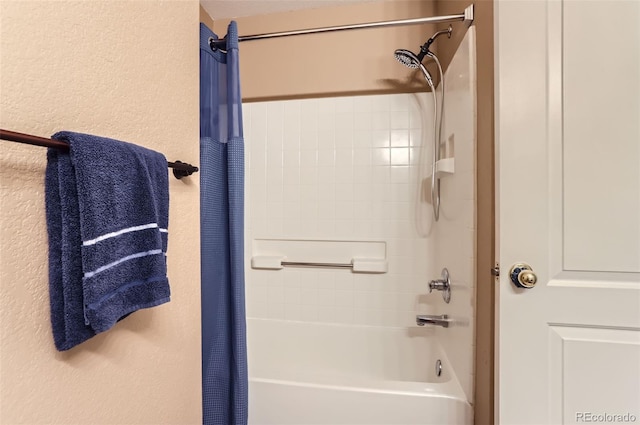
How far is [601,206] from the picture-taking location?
82cm

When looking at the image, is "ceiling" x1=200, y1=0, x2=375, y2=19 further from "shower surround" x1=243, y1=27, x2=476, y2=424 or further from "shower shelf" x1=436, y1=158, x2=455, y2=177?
"shower shelf" x1=436, y1=158, x2=455, y2=177

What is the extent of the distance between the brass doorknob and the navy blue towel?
101 cm

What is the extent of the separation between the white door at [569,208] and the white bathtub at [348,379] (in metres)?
0.31

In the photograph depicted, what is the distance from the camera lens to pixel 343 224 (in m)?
1.76

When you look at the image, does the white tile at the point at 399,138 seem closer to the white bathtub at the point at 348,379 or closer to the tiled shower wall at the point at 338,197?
the tiled shower wall at the point at 338,197

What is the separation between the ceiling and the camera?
167 cm

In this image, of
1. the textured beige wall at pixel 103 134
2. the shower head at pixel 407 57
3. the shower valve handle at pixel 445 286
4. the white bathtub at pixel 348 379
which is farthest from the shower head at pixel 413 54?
the white bathtub at pixel 348 379

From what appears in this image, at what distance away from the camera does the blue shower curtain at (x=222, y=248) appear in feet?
3.43

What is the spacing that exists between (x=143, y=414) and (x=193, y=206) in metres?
0.55

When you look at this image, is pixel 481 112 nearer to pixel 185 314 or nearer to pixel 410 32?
pixel 410 32

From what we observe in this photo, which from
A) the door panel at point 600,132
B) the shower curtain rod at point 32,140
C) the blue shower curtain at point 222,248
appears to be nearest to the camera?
the shower curtain rod at point 32,140

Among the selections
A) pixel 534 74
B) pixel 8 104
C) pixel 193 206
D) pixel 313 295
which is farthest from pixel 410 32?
pixel 8 104

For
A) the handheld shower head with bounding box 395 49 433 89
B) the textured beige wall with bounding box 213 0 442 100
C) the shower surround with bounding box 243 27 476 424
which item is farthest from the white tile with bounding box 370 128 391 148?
the handheld shower head with bounding box 395 49 433 89

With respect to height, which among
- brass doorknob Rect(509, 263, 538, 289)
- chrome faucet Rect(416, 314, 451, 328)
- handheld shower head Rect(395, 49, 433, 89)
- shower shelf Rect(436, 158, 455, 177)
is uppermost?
handheld shower head Rect(395, 49, 433, 89)
